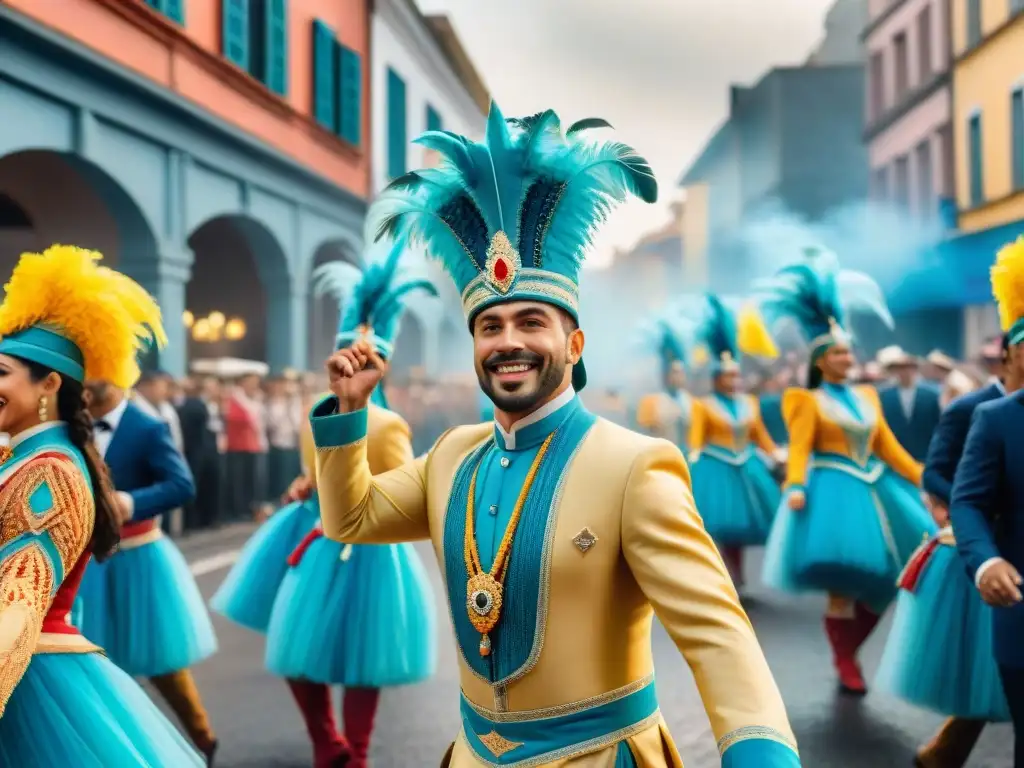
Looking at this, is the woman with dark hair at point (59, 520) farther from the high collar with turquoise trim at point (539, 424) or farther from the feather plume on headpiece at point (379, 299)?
the feather plume on headpiece at point (379, 299)

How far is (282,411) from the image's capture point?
1627 centimetres

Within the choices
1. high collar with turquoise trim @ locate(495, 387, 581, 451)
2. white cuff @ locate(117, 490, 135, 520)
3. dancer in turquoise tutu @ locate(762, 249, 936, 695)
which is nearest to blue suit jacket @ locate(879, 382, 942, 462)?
dancer in turquoise tutu @ locate(762, 249, 936, 695)

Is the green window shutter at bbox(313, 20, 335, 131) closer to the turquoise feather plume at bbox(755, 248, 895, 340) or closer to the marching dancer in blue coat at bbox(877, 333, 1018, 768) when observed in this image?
the turquoise feather plume at bbox(755, 248, 895, 340)

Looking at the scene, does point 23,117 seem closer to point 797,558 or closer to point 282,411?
point 282,411

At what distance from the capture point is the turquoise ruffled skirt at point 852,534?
6.83m

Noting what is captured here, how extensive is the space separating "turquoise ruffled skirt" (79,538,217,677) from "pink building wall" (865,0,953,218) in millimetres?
23020

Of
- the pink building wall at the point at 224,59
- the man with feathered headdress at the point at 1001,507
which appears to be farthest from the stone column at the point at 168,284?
the man with feathered headdress at the point at 1001,507

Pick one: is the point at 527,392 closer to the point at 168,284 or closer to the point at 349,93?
the point at 168,284

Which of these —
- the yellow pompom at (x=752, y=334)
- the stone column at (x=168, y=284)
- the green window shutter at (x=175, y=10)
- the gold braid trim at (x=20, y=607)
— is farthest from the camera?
the green window shutter at (x=175, y=10)

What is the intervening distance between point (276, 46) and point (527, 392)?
15.8 m

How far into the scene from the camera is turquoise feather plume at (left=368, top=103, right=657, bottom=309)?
8.90 feet

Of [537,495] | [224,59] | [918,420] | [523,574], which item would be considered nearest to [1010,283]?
[537,495]

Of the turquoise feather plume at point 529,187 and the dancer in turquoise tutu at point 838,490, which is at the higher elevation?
the turquoise feather plume at point 529,187

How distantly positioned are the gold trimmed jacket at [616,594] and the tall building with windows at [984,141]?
19470 mm
